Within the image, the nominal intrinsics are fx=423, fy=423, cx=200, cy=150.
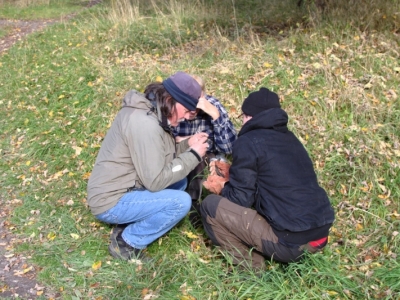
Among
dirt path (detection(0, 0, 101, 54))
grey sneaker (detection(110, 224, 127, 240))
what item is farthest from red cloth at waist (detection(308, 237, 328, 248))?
dirt path (detection(0, 0, 101, 54))

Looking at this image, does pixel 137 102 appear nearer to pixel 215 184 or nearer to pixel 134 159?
pixel 134 159

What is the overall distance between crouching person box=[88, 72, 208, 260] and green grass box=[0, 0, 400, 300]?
336 mm

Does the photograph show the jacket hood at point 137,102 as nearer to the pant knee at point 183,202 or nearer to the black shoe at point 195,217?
the pant knee at point 183,202

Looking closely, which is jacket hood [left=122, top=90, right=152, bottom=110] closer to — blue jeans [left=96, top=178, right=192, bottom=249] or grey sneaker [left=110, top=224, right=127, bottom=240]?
blue jeans [left=96, top=178, right=192, bottom=249]

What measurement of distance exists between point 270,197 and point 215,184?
0.71m

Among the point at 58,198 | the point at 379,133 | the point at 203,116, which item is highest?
the point at 203,116

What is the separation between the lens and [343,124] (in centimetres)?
474

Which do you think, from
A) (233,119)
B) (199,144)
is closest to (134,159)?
(199,144)

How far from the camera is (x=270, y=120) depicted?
9.84 feet

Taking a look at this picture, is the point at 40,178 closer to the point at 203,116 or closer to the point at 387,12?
the point at 203,116

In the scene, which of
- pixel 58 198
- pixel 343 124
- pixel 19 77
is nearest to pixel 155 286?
pixel 58 198

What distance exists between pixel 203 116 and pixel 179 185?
2.36 ft

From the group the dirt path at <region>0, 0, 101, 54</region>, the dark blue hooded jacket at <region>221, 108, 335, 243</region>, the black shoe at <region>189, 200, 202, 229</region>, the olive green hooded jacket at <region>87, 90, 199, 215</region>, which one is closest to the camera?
the dark blue hooded jacket at <region>221, 108, 335, 243</region>

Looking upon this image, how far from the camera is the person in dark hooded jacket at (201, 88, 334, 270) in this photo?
2902 millimetres
